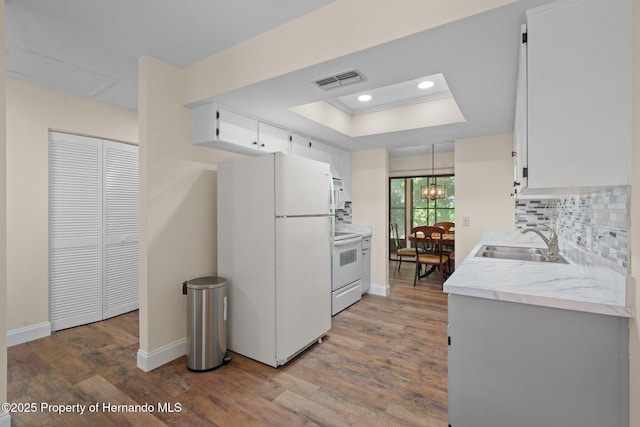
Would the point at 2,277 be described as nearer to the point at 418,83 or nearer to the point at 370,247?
the point at 418,83

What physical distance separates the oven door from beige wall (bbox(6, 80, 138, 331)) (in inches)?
115

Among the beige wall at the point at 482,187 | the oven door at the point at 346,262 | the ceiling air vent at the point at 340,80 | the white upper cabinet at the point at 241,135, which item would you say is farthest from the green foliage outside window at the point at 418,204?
the ceiling air vent at the point at 340,80

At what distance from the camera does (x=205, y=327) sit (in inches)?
91.4

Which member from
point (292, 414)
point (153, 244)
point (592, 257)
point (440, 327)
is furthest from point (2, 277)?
point (440, 327)

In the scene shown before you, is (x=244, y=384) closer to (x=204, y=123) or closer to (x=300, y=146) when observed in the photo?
(x=204, y=123)

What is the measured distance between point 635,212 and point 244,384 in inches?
91.5

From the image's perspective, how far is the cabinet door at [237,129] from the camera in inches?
102

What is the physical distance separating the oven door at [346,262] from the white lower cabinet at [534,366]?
→ 2122mm

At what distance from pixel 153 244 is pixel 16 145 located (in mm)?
1732

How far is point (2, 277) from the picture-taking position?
1.58 metres

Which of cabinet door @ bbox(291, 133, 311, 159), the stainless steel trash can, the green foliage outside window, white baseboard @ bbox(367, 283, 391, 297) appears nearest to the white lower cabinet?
the stainless steel trash can

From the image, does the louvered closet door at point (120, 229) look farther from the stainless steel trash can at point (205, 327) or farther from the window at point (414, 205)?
the window at point (414, 205)

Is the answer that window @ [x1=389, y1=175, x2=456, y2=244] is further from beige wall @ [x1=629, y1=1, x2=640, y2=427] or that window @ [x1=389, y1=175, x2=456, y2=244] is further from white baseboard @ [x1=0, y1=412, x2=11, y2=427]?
white baseboard @ [x1=0, y1=412, x2=11, y2=427]

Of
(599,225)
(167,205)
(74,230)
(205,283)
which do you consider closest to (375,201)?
(205,283)
